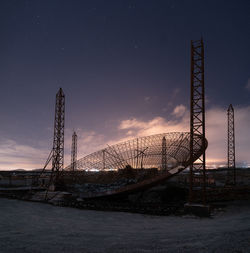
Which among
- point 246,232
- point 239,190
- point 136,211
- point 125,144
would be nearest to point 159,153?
point 125,144

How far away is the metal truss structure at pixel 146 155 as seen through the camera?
31706mm

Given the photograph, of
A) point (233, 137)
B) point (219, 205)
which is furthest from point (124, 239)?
point (233, 137)

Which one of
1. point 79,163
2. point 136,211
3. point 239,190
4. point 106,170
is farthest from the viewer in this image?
point 79,163

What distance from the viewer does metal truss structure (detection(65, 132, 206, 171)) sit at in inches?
1248

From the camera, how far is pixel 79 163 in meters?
38.4

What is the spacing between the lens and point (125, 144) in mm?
35438

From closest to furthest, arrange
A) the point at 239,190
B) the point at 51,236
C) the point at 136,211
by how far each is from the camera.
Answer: the point at 51,236
the point at 136,211
the point at 239,190

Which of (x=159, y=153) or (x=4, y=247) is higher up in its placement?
(x=159, y=153)

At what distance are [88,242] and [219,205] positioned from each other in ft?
64.6

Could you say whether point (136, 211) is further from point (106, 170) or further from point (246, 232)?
point (106, 170)

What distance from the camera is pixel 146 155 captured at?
3494 cm

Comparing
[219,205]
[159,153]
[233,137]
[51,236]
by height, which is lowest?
[219,205]

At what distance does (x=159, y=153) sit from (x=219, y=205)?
1335 centimetres

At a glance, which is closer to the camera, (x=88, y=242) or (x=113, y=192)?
(x=88, y=242)
